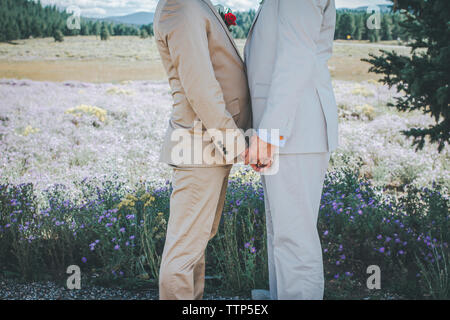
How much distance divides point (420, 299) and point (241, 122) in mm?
1955

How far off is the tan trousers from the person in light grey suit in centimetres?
28

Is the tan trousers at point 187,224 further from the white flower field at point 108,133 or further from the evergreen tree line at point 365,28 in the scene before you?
the evergreen tree line at point 365,28

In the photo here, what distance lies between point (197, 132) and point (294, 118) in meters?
0.53

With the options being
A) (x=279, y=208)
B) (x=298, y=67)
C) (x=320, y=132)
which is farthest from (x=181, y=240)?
(x=298, y=67)

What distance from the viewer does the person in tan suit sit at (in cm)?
195

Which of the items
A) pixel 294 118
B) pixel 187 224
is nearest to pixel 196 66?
pixel 294 118

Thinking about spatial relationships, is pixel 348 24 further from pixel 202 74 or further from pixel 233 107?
pixel 202 74

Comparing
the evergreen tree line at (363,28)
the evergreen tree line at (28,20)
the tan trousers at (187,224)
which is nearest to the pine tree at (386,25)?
the evergreen tree line at (363,28)

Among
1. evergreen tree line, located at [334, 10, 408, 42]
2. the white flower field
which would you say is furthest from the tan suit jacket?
evergreen tree line, located at [334, 10, 408, 42]

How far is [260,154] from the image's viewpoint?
2.04 m

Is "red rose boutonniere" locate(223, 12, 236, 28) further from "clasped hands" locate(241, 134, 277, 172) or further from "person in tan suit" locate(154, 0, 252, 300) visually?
"clasped hands" locate(241, 134, 277, 172)

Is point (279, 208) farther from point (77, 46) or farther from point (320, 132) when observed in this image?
point (77, 46)

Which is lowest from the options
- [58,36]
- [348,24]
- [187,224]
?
[187,224]
